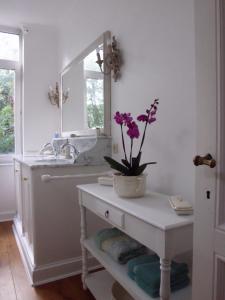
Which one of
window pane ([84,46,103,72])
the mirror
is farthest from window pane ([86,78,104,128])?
window pane ([84,46,103,72])

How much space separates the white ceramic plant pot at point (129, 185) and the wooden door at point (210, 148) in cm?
54

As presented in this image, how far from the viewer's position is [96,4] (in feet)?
7.36

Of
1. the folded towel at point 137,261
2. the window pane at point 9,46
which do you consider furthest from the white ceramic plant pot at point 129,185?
the window pane at point 9,46

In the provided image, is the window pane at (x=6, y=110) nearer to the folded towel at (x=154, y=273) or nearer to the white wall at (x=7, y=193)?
the white wall at (x=7, y=193)

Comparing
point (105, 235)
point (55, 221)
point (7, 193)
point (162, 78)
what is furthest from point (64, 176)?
point (7, 193)

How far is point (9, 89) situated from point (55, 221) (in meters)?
2.18

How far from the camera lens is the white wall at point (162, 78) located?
1319 millimetres

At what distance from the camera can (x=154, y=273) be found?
1174 millimetres

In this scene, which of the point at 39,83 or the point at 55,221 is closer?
the point at 55,221

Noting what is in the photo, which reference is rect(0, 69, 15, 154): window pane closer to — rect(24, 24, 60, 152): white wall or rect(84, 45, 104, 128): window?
rect(24, 24, 60, 152): white wall

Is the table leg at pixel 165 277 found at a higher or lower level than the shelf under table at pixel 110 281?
higher

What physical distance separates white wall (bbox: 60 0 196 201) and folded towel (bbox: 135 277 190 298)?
40 centimetres

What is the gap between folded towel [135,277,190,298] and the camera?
1111mm

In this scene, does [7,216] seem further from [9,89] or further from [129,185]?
[129,185]
